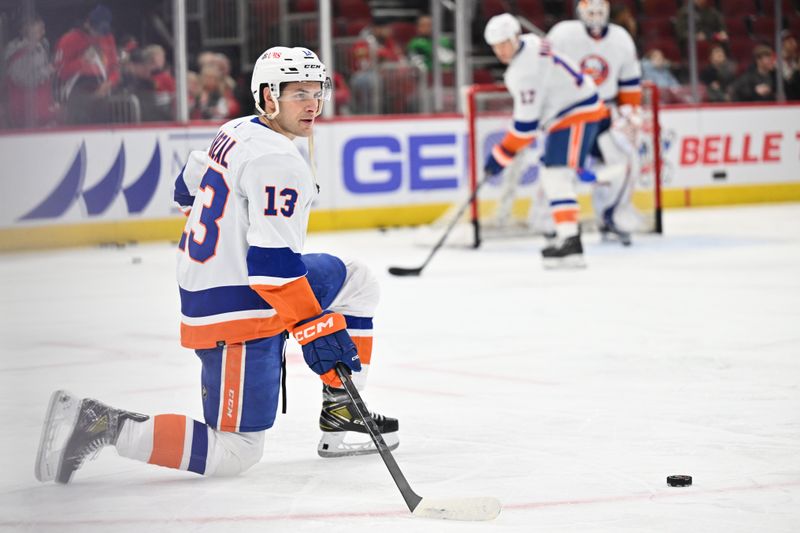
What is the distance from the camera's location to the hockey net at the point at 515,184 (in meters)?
8.81

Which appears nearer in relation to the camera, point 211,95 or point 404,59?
point 211,95

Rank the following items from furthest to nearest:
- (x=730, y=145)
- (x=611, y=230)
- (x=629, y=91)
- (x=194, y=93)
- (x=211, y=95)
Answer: (x=730, y=145) → (x=211, y=95) → (x=194, y=93) → (x=611, y=230) → (x=629, y=91)

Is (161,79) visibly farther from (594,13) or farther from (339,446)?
(339,446)

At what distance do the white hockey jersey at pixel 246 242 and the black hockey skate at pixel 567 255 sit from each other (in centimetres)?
439

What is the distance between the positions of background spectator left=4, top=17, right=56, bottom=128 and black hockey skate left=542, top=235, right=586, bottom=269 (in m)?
3.83

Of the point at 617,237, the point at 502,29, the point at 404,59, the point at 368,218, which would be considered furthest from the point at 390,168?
the point at 502,29

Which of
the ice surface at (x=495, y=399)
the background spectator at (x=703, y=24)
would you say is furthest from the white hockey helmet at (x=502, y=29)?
the background spectator at (x=703, y=24)

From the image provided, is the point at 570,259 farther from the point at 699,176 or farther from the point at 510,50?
the point at 699,176

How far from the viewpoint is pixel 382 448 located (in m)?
2.75

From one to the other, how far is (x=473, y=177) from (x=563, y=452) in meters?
5.62

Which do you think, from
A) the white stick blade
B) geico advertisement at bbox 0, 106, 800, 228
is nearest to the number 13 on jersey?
the white stick blade

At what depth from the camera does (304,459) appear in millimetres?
3207

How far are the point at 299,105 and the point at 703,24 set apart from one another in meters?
9.28

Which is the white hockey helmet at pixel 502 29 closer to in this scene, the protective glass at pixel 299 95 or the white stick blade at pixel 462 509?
the protective glass at pixel 299 95
